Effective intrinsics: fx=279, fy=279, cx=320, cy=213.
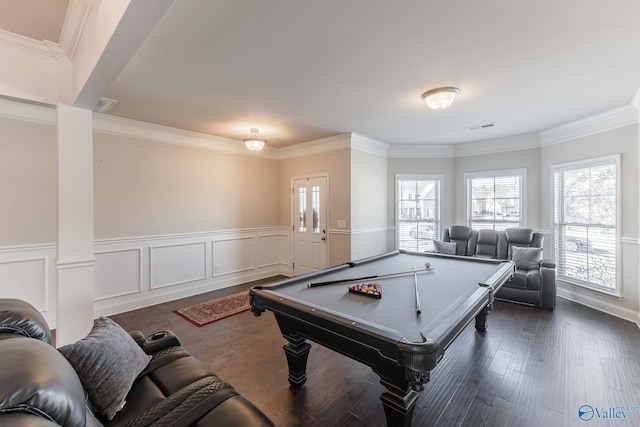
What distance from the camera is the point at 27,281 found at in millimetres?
3234

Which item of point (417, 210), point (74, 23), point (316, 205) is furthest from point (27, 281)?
point (417, 210)

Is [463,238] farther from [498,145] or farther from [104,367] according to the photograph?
[104,367]

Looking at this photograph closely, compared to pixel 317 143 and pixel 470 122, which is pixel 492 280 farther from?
pixel 317 143

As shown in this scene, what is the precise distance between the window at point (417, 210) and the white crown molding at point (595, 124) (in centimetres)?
193

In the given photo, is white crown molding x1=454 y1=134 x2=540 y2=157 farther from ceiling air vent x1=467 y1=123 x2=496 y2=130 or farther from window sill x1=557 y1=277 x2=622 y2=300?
window sill x1=557 y1=277 x2=622 y2=300

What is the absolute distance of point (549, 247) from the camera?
4.71 m

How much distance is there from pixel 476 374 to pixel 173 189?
181 inches

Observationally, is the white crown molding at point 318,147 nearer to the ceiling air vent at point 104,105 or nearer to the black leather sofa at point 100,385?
the ceiling air vent at point 104,105

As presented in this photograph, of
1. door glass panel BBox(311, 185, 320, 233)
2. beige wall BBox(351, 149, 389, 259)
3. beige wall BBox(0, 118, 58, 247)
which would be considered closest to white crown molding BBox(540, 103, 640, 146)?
beige wall BBox(351, 149, 389, 259)

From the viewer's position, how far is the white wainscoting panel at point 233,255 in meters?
5.01

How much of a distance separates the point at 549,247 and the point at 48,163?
735 cm

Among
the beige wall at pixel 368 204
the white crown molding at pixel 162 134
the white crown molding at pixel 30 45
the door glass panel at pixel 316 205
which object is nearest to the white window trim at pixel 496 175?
the beige wall at pixel 368 204

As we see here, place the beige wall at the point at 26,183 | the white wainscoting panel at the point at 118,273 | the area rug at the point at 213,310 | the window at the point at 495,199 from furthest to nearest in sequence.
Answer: the window at the point at 495,199
the white wainscoting panel at the point at 118,273
the area rug at the point at 213,310
the beige wall at the point at 26,183

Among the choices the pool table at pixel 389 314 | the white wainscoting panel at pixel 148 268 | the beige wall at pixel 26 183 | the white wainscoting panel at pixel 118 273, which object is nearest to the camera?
the pool table at pixel 389 314
